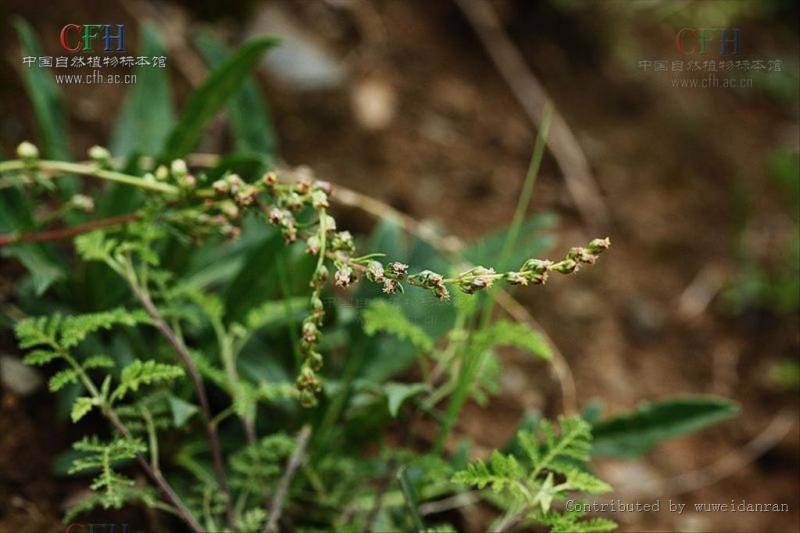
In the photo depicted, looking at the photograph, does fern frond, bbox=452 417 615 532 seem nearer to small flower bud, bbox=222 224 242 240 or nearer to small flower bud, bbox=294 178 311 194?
small flower bud, bbox=294 178 311 194

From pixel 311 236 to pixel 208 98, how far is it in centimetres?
62

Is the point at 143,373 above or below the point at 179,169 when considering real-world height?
below

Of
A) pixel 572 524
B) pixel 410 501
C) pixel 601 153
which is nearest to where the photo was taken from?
pixel 572 524

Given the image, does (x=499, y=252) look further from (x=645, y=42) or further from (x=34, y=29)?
(x=645, y=42)

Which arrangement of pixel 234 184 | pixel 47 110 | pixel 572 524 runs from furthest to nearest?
pixel 47 110
pixel 234 184
pixel 572 524

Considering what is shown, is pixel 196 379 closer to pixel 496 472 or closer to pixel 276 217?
pixel 276 217

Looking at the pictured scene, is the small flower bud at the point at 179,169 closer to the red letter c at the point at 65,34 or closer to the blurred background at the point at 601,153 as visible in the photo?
the blurred background at the point at 601,153

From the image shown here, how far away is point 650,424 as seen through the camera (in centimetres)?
159

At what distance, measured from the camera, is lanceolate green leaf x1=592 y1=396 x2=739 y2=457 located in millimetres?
1543

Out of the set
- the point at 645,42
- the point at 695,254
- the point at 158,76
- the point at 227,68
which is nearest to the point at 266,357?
the point at 227,68

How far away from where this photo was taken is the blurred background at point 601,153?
2.08m

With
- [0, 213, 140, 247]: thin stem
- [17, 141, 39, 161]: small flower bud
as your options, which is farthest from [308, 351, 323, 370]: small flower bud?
[17, 141, 39, 161]: small flower bud

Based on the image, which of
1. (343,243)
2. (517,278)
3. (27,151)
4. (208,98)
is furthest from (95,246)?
(517,278)

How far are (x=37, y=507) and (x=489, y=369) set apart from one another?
819 millimetres
